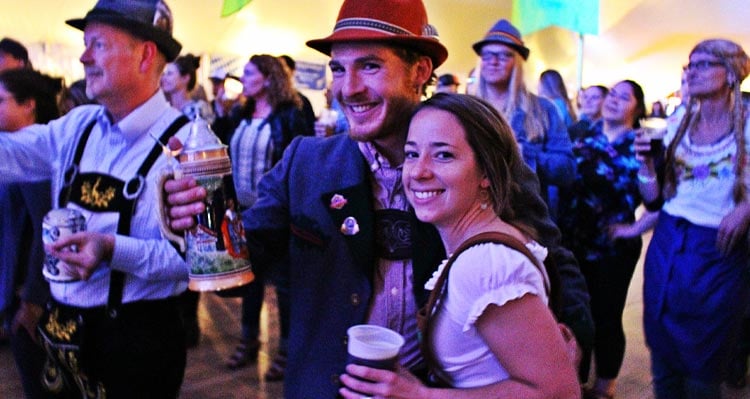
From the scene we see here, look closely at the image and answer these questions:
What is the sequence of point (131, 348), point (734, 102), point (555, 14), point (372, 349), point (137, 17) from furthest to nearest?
point (555, 14) < point (734, 102) < point (131, 348) < point (137, 17) < point (372, 349)

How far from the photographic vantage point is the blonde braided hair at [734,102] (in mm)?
2738

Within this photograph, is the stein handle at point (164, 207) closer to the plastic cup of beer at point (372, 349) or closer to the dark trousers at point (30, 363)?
the plastic cup of beer at point (372, 349)

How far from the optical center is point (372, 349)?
3.67ft

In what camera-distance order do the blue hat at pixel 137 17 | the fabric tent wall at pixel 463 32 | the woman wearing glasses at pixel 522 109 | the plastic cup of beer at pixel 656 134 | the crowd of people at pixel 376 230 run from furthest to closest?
the fabric tent wall at pixel 463 32 → the woman wearing glasses at pixel 522 109 → the plastic cup of beer at pixel 656 134 → the blue hat at pixel 137 17 → the crowd of people at pixel 376 230

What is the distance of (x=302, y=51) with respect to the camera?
10938 millimetres

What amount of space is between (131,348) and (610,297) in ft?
9.02

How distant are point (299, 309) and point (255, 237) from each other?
Result: 24cm

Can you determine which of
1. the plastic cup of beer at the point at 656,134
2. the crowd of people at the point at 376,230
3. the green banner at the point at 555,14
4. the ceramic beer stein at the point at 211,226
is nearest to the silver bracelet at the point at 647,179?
the crowd of people at the point at 376,230

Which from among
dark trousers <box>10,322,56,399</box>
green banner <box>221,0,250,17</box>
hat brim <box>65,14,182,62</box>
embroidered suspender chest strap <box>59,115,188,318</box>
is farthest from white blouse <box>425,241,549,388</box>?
green banner <box>221,0,250,17</box>

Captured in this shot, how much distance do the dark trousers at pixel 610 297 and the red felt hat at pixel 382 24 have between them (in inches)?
95.7

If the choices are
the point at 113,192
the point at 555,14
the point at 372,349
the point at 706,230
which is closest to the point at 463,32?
the point at 555,14

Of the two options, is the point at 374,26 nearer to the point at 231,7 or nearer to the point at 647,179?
the point at 647,179

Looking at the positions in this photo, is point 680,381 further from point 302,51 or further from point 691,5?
point 691,5

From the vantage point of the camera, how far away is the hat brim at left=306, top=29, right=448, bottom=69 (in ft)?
4.91
